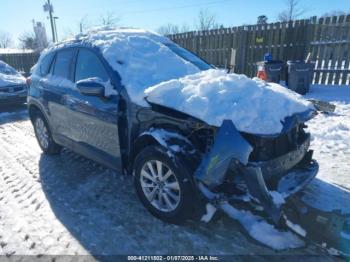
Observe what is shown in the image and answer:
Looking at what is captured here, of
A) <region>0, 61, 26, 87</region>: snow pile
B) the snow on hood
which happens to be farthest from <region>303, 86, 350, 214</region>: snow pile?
<region>0, 61, 26, 87</region>: snow pile

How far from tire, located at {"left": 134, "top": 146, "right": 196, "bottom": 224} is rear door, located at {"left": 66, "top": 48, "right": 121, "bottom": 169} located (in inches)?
18.5

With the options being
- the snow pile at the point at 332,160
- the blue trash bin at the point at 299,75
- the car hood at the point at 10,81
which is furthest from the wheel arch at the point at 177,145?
the car hood at the point at 10,81

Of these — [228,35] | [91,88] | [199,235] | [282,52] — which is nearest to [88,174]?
[91,88]

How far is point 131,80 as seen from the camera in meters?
3.45

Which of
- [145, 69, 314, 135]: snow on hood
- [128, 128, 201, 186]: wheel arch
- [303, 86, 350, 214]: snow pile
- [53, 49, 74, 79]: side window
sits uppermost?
[53, 49, 74, 79]: side window

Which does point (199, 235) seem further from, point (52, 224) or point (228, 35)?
point (228, 35)

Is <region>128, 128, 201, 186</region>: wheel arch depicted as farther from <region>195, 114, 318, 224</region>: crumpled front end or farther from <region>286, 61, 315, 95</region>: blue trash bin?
<region>286, 61, 315, 95</region>: blue trash bin

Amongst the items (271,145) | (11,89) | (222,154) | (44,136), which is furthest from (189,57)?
(11,89)

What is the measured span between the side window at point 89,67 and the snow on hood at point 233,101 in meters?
0.83

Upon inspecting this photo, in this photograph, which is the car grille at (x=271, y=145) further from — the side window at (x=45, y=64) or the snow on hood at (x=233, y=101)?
the side window at (x=45, y=64)

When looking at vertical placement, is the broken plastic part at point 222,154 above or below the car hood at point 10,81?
above

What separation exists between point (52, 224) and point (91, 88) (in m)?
1.52

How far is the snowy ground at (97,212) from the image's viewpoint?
285 centimetres

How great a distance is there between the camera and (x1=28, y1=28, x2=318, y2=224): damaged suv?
2.62 meters
